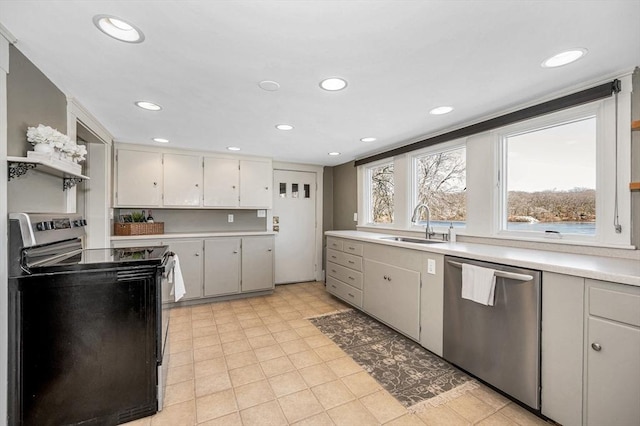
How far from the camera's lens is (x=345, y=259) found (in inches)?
143

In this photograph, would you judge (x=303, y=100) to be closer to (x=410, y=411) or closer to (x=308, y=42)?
(x=308, y=42)

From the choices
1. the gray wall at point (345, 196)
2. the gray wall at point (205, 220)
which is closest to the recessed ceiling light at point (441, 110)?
the gray wall at point (345, 196)

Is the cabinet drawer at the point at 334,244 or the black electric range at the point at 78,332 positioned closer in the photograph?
the black electric range at the point at 78,332

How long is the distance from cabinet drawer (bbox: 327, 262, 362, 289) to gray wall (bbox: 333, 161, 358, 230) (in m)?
0.91

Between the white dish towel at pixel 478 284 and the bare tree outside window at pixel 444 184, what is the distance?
1.00 m

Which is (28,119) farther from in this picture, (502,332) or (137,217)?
(502,332)

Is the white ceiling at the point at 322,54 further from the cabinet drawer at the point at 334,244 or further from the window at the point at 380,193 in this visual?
the cabinet drawer at the point at 334,244

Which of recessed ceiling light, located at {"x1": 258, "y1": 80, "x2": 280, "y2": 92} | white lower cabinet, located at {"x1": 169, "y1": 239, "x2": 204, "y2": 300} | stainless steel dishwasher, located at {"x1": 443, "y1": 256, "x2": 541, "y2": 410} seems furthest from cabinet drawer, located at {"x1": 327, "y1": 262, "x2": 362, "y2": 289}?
recessed ceiling light, located at {"x1": 258, "y1": 80, "x2": 280, "y2": 92}

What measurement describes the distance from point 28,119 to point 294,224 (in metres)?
3.61

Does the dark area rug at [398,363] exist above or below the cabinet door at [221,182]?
below

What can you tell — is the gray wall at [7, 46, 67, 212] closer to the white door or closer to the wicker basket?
the wicker basket

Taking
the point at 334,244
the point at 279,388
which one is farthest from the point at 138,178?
the point at 279,388

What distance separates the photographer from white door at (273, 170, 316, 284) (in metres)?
4.79

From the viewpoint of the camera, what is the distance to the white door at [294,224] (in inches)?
189
